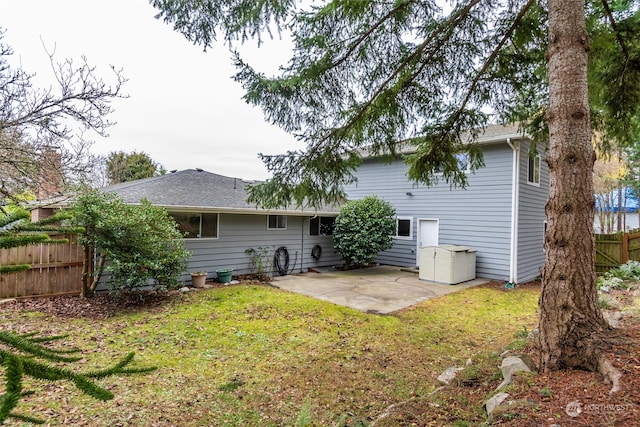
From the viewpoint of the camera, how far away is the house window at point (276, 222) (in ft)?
35.0

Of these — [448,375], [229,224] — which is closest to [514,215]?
[448,375]

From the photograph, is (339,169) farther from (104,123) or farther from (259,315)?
(104,123)

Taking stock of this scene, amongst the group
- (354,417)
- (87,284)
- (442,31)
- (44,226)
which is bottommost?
(354,417)

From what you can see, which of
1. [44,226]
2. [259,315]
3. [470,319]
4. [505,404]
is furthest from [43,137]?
[470,319]

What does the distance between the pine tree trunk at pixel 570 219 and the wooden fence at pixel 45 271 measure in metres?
7.71

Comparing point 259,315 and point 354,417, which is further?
point 259,315

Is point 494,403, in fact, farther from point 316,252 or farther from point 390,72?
point 316,252

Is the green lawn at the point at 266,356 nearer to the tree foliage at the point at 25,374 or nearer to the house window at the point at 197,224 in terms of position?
the tree foliage at the point at 25,374

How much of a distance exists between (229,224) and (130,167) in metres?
14.2

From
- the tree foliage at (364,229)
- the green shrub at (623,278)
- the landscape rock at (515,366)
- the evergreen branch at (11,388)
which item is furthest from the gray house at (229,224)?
the green shrub at (623,278)

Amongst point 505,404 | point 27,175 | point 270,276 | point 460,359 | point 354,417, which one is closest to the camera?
point 505,404

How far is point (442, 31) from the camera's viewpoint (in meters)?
4.70

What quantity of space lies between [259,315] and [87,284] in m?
3.74

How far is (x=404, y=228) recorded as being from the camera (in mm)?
12531
